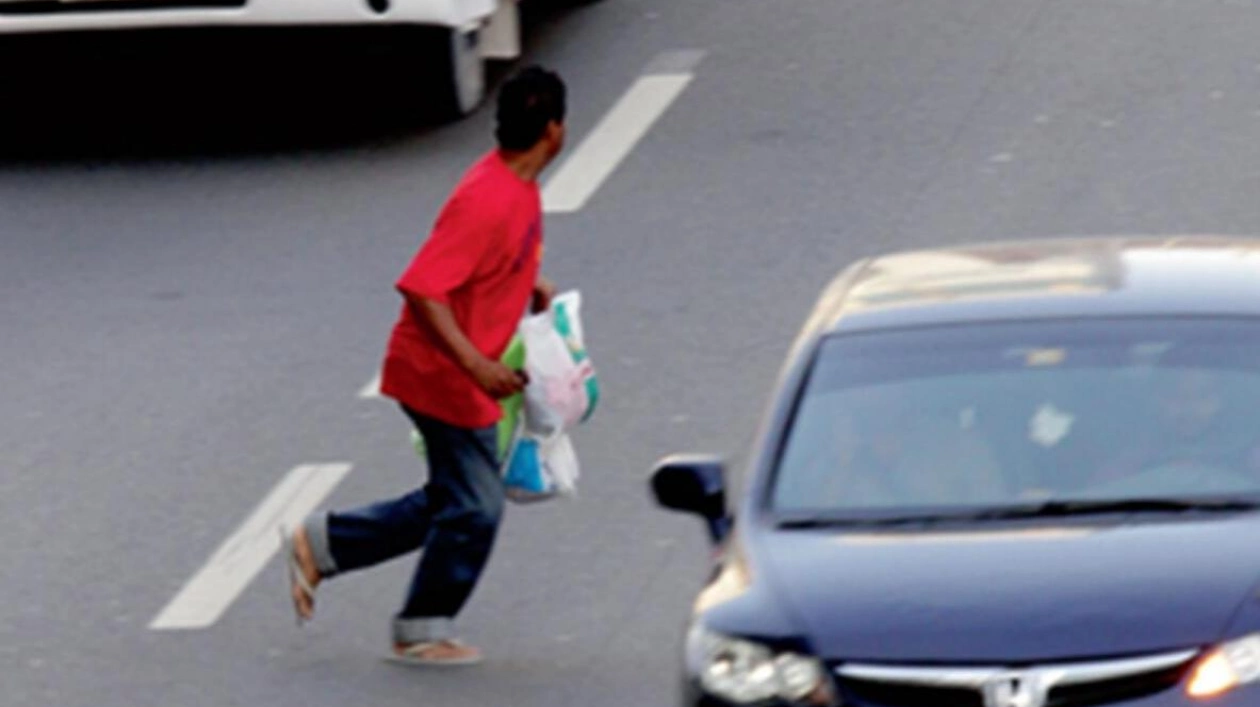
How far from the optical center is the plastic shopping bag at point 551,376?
996 cm

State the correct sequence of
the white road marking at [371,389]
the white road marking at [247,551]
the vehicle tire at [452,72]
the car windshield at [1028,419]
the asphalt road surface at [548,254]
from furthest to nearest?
the vehicle tire at [452,72], the white road marking at [371,389], the white road marking at [247,551], the asphalt road surface at [548,254], the car windshield at [1028,419]

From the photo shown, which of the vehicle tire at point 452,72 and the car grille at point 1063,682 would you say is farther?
the vehicle tire at point 452,72

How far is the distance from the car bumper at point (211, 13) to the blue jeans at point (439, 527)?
19.7 feet

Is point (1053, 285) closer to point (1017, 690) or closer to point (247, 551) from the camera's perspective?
point (1017, 690)

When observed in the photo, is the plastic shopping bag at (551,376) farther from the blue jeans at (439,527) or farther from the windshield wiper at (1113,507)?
the windshield wiper at (1113,507)

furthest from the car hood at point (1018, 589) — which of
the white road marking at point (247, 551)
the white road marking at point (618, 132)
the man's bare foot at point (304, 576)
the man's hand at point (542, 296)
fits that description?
the white road marking at point (618, 132)

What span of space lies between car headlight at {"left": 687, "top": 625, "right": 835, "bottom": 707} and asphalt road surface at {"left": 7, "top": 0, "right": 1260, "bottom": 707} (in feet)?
6.74

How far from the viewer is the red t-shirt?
959 cm

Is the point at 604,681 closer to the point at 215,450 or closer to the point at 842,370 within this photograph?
the point at 842,370

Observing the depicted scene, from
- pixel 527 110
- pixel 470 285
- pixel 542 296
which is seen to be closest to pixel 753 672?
pixel 470 285

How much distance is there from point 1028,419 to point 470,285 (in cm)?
215

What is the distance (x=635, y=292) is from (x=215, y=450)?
2.27 meters

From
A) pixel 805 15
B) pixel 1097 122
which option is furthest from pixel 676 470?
pixel 805 15

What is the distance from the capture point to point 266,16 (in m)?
15.9
